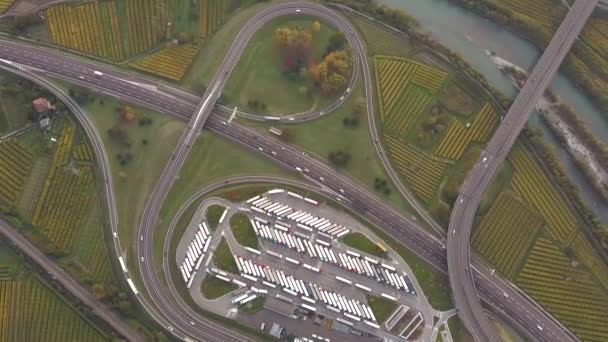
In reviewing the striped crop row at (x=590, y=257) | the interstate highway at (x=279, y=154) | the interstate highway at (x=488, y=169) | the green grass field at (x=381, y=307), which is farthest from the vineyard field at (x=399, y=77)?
the striped crop row at (x=590, y=257)

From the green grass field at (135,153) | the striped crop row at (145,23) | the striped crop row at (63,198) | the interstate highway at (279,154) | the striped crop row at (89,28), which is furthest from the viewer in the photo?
the striped crop row at (145,23)

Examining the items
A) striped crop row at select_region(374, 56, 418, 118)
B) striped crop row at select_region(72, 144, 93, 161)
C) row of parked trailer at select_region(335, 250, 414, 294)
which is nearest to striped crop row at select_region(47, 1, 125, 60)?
striped crop row at select_region(72, 144, 93, 161)

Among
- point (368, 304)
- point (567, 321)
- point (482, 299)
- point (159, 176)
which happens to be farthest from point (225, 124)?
point (567, 321)

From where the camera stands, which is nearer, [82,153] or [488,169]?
[488,169]

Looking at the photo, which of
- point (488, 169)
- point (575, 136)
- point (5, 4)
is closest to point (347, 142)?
point (488, 169)

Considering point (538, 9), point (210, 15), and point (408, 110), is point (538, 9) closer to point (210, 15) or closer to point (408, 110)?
point (408, 110)

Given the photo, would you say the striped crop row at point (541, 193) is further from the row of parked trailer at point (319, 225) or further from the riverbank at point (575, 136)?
the row of parked trailer at point (319, 225)

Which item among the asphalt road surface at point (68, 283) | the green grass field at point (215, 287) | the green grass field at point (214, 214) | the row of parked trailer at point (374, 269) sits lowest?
the asphalt road surface at point (68, 283)
